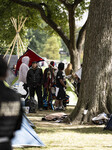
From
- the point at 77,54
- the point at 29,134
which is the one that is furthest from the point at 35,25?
the point at 29,134

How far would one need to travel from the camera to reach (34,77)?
44.4 feet

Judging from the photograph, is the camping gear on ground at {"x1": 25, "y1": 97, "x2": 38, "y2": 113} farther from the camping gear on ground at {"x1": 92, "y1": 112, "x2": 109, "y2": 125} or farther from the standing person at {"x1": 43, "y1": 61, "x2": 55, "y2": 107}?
the camping gear on ground at {"x1": 92, "y1": 112, "x2": 109, "y2": 125}

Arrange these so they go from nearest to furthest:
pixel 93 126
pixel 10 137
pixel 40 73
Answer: pixel 10 137
pixel 93 126
pixel 40 73

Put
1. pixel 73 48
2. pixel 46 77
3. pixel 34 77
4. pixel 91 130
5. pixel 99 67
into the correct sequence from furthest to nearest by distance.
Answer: pixel 73 48 < pixel 46 77 < pixel 34 77 < pixel 99 67 < pixel 91 130

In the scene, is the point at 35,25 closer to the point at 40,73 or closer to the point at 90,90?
the point at 40,73

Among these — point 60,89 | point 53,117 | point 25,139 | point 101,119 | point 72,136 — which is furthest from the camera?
point 60,89

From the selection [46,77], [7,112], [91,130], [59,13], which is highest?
[59,13]

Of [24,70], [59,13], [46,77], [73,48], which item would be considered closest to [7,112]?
[24,70]

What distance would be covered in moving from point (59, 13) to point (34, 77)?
45.9 ft

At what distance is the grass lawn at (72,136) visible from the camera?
24.7ft

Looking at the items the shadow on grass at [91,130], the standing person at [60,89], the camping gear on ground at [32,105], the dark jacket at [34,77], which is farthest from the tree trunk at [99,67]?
the standing person at [60,89]

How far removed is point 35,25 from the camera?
28.8 meters

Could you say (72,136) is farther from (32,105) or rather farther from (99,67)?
(32,105)

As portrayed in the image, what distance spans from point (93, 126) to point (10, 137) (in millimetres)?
6800
